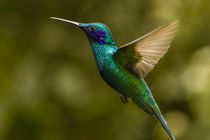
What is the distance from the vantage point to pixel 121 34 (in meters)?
3.77

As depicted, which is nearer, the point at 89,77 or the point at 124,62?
the point at 124,62

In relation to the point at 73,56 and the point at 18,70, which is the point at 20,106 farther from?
the point at 73,56

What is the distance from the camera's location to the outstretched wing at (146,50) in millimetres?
1249

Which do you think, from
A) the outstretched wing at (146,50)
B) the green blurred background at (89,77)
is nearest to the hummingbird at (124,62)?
the outstretched wing at (146,50)

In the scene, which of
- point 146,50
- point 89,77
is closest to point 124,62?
point 146,50

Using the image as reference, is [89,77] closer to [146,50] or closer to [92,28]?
[92,28]

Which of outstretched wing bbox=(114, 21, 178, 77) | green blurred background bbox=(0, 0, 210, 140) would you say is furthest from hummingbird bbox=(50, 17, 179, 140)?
green blurred background bbox=(0, 0, 210, 140)

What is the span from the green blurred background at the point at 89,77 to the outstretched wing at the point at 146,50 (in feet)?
5.85

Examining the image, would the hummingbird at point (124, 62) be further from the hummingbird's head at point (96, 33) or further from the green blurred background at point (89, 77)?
the green blurred background at point (89, 77)

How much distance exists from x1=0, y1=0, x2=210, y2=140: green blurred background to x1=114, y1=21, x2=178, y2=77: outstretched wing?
178 cm

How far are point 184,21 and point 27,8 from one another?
65.2 inches

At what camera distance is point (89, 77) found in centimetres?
375

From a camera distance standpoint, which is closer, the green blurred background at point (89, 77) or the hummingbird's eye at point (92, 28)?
the hummingbird's eye at point (92, 28)

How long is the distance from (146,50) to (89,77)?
90.8 inches
